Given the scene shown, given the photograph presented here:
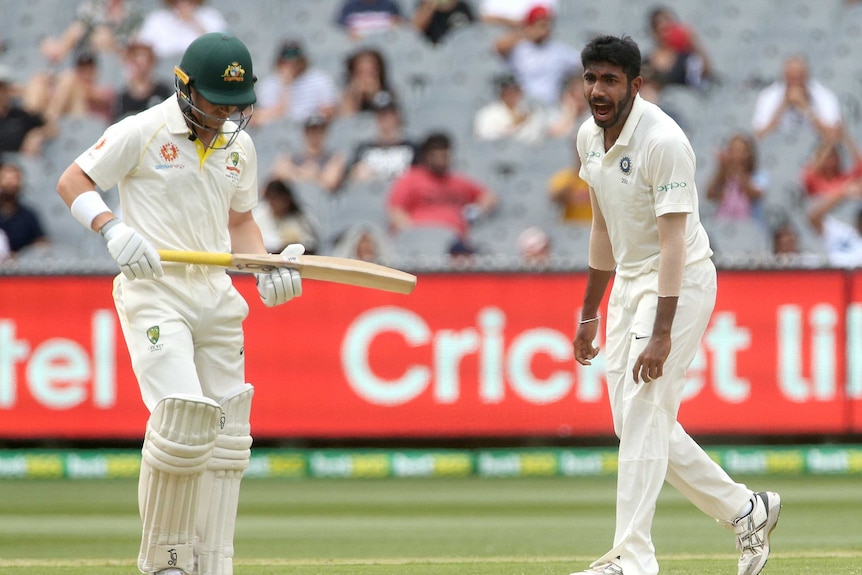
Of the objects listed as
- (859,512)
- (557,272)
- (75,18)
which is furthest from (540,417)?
(75,18)

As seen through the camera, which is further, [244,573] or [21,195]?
[21,195]

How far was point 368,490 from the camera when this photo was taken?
7902mm

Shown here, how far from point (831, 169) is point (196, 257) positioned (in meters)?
7.06

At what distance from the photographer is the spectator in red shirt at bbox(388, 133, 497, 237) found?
980 centimetres

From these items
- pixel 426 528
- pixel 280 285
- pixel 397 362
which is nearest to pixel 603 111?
pixel 280 285

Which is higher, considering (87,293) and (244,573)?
(87,293)

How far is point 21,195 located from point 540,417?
412 centimetres

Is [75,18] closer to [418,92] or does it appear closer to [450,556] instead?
[418,92]

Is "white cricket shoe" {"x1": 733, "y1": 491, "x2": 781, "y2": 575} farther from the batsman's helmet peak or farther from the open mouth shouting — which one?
the batsman's helmet peak

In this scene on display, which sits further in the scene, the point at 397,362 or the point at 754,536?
the point at 397,362

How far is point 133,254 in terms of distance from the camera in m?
4.02

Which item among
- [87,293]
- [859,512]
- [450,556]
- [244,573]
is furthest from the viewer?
[87,293]

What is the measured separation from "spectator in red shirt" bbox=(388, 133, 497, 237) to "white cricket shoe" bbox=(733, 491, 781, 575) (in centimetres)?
531

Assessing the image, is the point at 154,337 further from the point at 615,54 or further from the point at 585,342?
the point at 615,54
